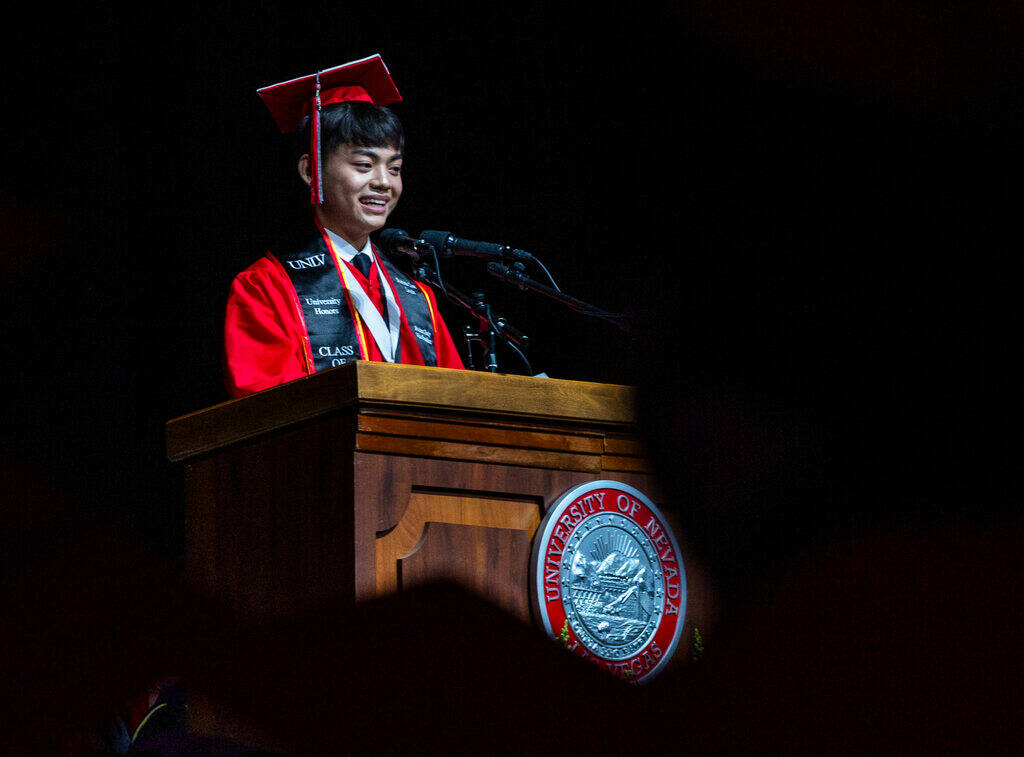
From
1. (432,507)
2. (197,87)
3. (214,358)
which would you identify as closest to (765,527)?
(432,507)

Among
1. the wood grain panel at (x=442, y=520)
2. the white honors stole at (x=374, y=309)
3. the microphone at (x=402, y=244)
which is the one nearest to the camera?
the wood grain panel at (x=442, y=520)

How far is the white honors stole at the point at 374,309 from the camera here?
2580 millimetres

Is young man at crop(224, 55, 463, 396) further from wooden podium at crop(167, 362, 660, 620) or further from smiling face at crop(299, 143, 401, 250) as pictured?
wooden podium at crop(167, 362, 660, 620)

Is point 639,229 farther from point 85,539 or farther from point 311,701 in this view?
point 311,701

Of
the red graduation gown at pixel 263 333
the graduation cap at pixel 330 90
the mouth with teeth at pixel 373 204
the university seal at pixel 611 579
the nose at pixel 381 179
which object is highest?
the graduation cap at pixel 330 90

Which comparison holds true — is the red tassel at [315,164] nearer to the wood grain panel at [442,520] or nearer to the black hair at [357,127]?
the black hair at [357,127]

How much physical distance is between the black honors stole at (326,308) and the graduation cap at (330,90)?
0.13 m

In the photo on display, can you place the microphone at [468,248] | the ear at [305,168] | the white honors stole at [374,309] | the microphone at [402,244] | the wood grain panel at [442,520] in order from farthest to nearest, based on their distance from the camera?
the ear at [305,168], the white honors stole at [374,309], the microphone at [402,244], the microphone at [468,248], the wood grain panel at [442,520]

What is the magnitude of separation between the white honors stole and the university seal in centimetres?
68

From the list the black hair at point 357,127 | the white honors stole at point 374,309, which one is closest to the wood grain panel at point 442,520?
the white honors stole at point 374,309

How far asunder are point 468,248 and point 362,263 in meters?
0.46

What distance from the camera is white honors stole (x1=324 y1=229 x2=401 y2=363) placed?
8.46 feet

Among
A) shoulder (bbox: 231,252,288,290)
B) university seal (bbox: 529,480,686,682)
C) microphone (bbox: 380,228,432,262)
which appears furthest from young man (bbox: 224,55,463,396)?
university seal (bbox: 529,480,686,682)

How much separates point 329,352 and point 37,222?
82 cm
